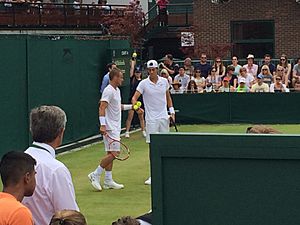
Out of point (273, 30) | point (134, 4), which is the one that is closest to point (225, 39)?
point (273, 30)

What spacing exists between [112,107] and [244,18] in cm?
2247

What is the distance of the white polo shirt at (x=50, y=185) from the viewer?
5.18 m

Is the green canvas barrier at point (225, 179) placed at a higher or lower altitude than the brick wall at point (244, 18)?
lower

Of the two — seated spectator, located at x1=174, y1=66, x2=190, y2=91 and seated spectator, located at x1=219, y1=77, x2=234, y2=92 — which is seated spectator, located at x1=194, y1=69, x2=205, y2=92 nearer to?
seated spectator, located at x1=174, y1=66, x2=190, y2=91

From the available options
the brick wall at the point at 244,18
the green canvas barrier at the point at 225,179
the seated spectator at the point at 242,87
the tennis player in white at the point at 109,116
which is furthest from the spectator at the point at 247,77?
the green canvas barrier at the point at 225,179

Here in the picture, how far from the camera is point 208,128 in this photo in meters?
22.7

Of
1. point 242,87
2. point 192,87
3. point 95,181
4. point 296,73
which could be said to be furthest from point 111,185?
point 296,73

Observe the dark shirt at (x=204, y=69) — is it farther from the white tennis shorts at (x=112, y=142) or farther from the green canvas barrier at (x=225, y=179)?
the green canvas barrier at (x=225, y=179)

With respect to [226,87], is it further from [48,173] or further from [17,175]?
[17,175]

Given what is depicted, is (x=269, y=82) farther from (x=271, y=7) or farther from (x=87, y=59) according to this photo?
(x=271, y=7)

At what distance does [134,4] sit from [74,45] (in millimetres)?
16927

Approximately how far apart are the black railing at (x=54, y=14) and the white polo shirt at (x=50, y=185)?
1023 inches

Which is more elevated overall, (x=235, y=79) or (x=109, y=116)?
(x=235, y=79)

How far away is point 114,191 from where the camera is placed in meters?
12.9
